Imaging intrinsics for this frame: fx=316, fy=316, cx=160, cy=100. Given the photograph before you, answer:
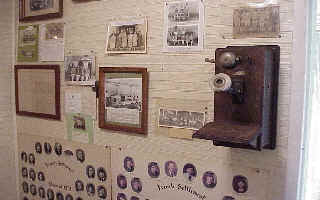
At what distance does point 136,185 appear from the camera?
1365mm

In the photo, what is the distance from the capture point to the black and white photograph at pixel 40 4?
158 cm

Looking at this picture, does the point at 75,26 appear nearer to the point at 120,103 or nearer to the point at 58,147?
the point at 120,103

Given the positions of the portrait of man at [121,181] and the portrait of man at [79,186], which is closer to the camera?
the portrait of man at [121,181]

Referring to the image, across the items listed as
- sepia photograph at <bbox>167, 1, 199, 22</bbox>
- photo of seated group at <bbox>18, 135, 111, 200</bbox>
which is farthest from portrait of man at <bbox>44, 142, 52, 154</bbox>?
sepia photograph at <bbox>167, 1, 199, 22</bbox>

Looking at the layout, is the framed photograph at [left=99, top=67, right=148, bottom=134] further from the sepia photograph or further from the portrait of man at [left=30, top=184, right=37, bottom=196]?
the portrait of man at [left=30, top=184, right=37, bottom=196]

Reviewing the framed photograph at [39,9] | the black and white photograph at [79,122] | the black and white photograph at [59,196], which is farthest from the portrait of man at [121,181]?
the framed photograph at [39,9]

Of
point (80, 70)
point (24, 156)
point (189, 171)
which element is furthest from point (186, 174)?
point (24, 156)

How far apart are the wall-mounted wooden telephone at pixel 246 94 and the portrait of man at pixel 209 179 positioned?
243 millimetres

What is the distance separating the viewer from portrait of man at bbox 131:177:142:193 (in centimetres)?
136

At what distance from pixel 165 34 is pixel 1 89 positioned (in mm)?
1031

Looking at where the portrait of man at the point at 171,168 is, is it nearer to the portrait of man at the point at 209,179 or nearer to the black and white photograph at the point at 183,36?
the portrait of man at the point at 209,179

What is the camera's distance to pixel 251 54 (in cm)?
98

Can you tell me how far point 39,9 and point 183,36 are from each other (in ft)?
2.79

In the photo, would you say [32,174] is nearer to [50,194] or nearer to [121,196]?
[50,194]
